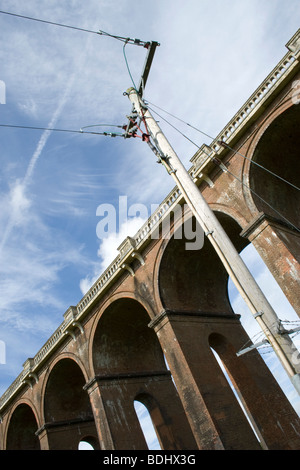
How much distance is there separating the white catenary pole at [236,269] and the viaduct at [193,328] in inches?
169

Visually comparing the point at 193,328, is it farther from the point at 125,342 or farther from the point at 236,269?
the point at 236,269

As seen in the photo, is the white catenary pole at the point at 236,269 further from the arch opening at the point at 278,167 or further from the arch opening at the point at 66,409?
the arch opening at the point at 66,409

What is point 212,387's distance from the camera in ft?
41.4

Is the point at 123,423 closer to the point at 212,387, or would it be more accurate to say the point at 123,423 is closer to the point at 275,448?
the point at 212,387

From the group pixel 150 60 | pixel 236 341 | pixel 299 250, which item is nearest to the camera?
pixel 150 60

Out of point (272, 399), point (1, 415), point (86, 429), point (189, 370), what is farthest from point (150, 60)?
point (1, 415)

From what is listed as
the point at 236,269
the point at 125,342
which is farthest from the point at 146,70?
the point at 125,342

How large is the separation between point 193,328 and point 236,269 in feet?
30.7

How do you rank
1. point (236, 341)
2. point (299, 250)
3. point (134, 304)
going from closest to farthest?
point (299, 250) < point (236, 341) < point (134, 304)

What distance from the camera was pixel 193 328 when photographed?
1420 cm

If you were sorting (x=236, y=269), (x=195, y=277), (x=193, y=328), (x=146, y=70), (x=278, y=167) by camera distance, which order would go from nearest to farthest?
(x=236, y=269) → (x=146, y=70) → (x=278, y=167) → (x=193, y=328) → (x=195, y=277)

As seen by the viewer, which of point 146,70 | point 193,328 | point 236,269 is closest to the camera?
point 236,269

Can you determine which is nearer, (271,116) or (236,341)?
(271,116)

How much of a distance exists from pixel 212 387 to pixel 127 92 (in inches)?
390
